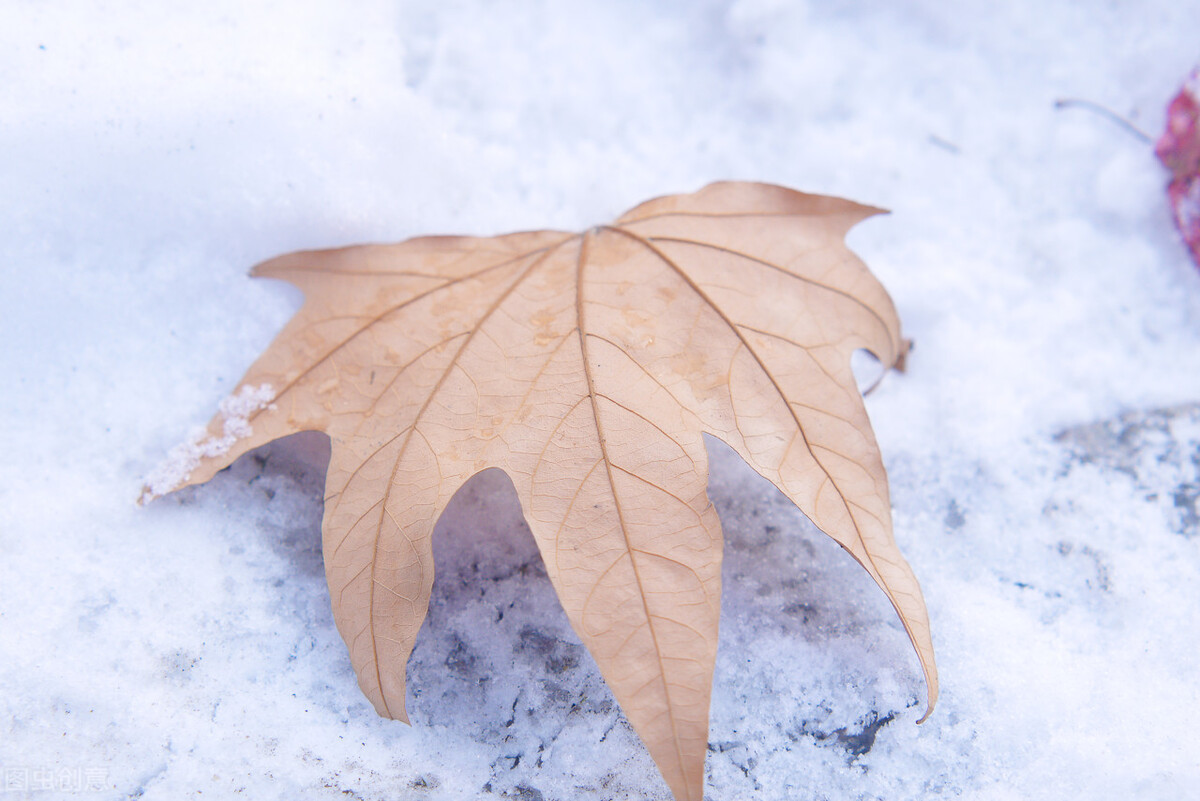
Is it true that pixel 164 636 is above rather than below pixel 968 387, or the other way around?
below

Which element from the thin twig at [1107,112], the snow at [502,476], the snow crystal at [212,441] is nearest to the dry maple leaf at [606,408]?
the snow crystal at [212,441]

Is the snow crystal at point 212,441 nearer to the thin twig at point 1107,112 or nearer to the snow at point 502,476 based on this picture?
the snow at point 502,476

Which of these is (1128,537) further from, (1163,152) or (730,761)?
(1163,152)

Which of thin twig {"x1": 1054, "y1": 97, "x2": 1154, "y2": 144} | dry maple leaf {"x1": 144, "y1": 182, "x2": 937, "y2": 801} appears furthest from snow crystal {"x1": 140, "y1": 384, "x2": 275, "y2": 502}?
thin twig {"x1": 1054, "y1": 97, "x2": 1154, "y2": 144}

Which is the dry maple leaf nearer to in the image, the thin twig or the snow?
the snow

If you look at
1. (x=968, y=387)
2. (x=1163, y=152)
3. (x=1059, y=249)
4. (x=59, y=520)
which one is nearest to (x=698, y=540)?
(x=968, y=387)

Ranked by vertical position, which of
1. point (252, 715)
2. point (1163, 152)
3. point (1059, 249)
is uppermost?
point (1163, 152)
